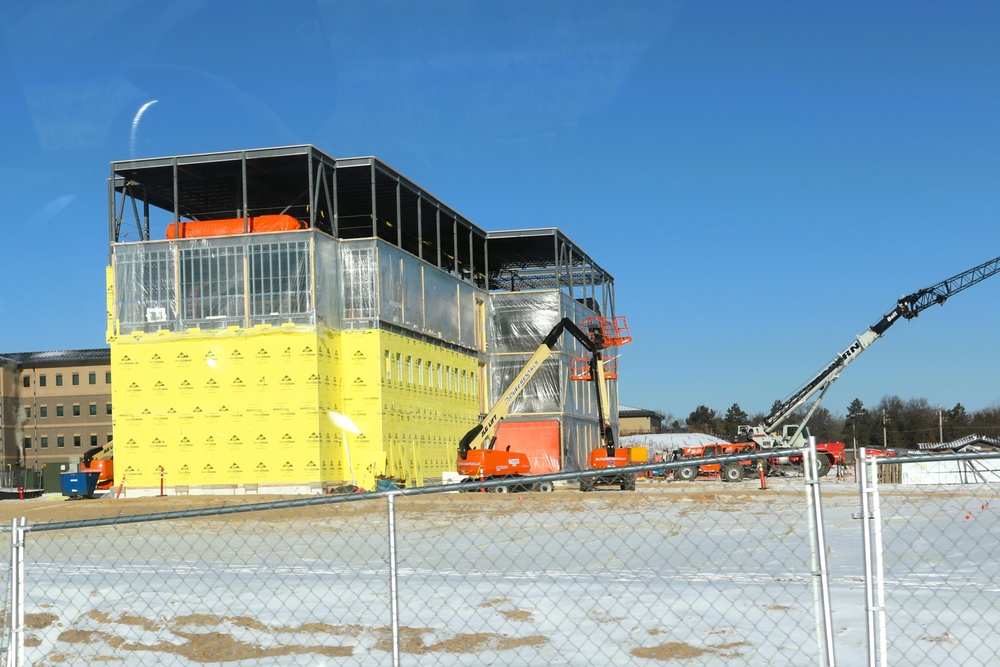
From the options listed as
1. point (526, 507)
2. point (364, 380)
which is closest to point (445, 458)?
point (364, 380)

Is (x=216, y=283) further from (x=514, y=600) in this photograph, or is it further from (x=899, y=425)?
(x=899, y=425)

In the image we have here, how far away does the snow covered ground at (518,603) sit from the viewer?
9.22 m

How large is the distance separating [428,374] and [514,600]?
43.5 m

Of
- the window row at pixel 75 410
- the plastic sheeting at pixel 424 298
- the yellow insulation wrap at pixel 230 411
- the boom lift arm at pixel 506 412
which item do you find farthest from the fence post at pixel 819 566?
the window row at pixel 75 410

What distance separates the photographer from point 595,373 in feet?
150

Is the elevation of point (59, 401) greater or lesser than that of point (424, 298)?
lesser

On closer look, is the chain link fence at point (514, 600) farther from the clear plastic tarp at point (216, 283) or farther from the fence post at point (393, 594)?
the clear plastic tarp at point (216, 283)

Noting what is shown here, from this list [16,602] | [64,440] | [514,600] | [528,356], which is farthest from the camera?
[64,440]

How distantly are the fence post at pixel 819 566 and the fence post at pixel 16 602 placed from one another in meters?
5.54

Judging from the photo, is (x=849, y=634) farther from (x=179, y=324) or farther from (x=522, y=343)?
(x=522, y=343)

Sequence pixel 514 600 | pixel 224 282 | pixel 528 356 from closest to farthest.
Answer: pixel 514 600 → pixel 224 282 → pixel 528 356

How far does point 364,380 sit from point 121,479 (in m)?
11.0

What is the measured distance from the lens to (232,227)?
46.2m

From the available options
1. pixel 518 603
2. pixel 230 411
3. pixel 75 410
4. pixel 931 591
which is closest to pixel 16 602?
pixel 518 603
